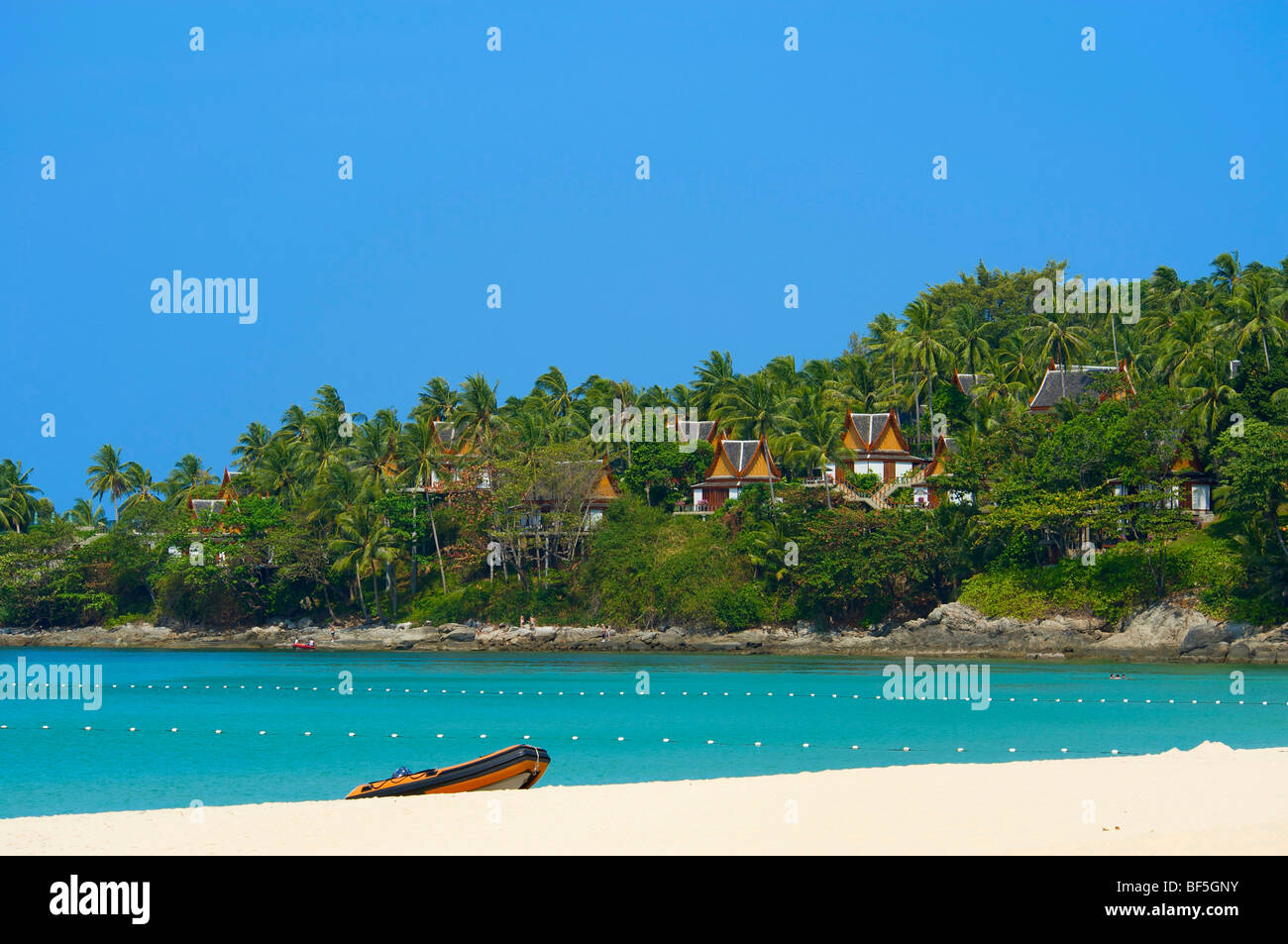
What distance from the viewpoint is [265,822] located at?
52.7 feet

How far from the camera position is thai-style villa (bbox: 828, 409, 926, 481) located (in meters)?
77.2

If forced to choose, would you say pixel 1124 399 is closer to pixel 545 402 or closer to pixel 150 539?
pixel 545 402

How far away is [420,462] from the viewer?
3059 inches

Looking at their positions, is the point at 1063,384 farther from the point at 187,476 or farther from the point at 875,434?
the point at 187,476

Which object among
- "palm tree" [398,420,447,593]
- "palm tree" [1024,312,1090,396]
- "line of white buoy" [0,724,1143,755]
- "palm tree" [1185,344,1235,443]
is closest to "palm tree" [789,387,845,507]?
"palm tree" [1024,312,1090,396]

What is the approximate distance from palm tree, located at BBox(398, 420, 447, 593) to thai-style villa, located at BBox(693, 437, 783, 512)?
54.1 ft

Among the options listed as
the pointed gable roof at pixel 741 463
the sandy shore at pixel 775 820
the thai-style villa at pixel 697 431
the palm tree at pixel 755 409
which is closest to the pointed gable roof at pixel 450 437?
the thai-style villa at pixel 697 431

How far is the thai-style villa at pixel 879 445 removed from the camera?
77.2 metres

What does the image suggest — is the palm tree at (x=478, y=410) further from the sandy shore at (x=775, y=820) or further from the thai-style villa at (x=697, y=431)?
the sandy shore at (x=775, y=820)

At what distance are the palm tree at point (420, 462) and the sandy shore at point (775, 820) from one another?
194ft

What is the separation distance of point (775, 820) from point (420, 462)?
210 ft

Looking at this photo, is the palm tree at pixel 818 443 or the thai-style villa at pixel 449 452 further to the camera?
the thai-style villa at pixel 449 452
